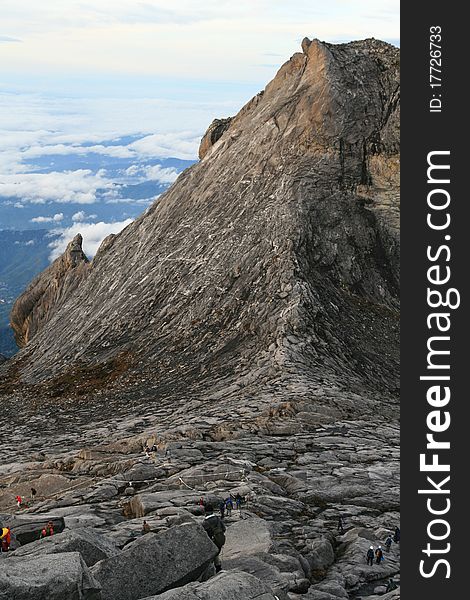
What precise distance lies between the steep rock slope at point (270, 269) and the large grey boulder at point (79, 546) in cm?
1960

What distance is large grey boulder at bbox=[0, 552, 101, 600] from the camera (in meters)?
11.6

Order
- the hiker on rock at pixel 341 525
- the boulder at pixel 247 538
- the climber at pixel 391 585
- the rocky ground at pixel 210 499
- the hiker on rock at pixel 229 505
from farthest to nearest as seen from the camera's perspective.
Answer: the hiker on rock at pixel 229 505, the hiker on rock at pixel 341 525, the boulder at pixel 247 538, the climber at pixel 391 585, the rocky ground at pixel 210 499

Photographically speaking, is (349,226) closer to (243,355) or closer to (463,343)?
(243,355)

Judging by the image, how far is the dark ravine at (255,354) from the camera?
Result: 21.3 m

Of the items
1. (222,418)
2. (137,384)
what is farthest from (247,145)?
(222,418)

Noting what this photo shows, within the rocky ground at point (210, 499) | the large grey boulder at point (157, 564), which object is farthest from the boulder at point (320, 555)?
the large grey boulder at point (157, 564)

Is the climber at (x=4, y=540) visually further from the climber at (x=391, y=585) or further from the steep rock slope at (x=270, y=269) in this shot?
the steep rock slope at (x=270, y=269)

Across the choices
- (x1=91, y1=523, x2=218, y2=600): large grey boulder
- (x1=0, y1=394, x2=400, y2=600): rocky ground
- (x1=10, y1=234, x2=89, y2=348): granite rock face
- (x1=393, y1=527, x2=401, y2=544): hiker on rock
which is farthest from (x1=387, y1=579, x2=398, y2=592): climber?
(x1=10, y1=234, x2=89, y2=348): granite rock face

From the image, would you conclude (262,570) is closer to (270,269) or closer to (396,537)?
(396,537)

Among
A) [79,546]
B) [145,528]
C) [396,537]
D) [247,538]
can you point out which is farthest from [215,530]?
[396,537]

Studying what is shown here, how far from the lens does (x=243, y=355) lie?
133 feet

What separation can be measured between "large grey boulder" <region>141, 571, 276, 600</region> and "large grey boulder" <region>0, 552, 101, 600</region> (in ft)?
3.96

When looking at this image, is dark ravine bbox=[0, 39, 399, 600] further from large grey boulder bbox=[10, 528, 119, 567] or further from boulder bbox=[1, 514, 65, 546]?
large grey boulder bbox=[10, 528, 119, 567]

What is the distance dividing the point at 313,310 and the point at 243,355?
5.16 m
